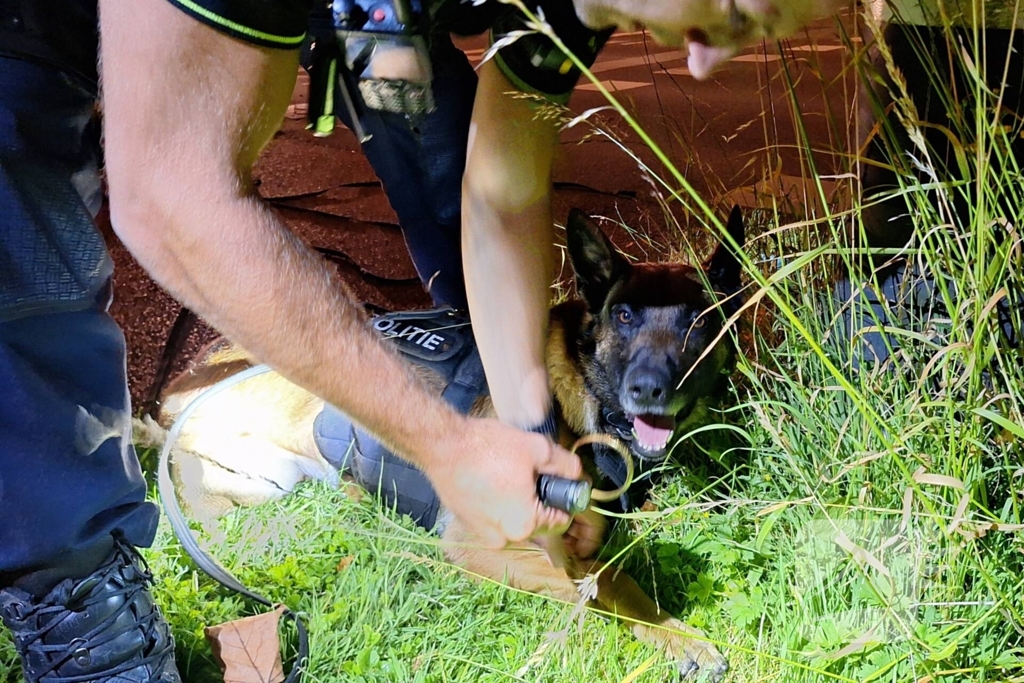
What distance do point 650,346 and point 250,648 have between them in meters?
0.76

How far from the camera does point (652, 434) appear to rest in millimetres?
1266

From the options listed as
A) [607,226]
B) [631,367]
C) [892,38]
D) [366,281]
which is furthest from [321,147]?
[892,38]

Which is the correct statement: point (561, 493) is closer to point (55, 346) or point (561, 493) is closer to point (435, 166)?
point (435, 166)

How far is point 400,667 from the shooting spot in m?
1.03

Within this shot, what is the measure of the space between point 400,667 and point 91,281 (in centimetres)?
65

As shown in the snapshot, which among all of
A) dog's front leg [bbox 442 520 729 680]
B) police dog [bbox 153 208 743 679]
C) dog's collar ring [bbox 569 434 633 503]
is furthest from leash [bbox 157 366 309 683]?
dog's collar ring [bbox 569 434 633 503]

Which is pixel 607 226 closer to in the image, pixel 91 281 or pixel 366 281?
pixel 366 281

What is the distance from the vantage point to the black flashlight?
79 centimetres

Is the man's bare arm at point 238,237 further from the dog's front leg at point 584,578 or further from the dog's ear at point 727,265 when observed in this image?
the dog's ear at point 727,265

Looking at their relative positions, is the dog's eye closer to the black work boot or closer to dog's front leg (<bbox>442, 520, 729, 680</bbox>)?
dog's front leg (<bbox>442, 520, 729, 680</bbox>)

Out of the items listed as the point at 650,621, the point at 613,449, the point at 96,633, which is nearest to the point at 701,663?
the point at 650,621

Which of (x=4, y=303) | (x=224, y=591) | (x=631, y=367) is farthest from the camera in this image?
(x=631, y=367)

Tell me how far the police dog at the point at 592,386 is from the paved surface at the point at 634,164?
6 cm

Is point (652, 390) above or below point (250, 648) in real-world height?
above
